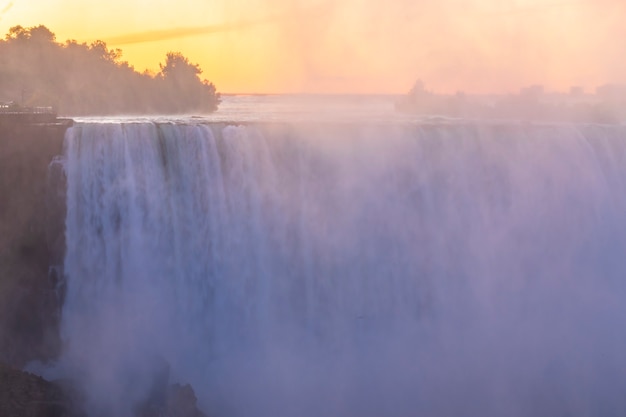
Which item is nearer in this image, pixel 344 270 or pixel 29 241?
pixel 29 241

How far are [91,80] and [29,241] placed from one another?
2318 centimetres

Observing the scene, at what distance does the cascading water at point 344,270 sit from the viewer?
531 inches

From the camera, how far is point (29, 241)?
13.6 meters

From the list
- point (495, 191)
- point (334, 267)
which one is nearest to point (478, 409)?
point (334, 267)

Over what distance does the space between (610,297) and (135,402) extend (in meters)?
9.47

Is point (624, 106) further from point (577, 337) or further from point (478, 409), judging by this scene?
point (478, 409)

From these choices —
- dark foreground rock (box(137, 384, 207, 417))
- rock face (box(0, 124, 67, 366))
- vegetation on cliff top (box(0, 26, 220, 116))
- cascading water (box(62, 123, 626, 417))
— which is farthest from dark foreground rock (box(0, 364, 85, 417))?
vegetation on cliff top (box(0, 26, 220, 116))

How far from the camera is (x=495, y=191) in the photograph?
53.2ft

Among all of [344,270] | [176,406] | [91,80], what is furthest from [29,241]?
[91,80]

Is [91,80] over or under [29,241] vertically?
over

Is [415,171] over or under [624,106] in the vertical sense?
under

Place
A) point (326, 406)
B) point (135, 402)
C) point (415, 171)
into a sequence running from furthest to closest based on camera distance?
point (415, 171), point (326, 406), point (135, 402)

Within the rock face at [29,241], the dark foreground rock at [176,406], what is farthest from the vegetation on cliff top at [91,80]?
the dark foreground rock at [176,406]

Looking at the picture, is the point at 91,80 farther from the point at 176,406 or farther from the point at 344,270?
the point at 176,406
